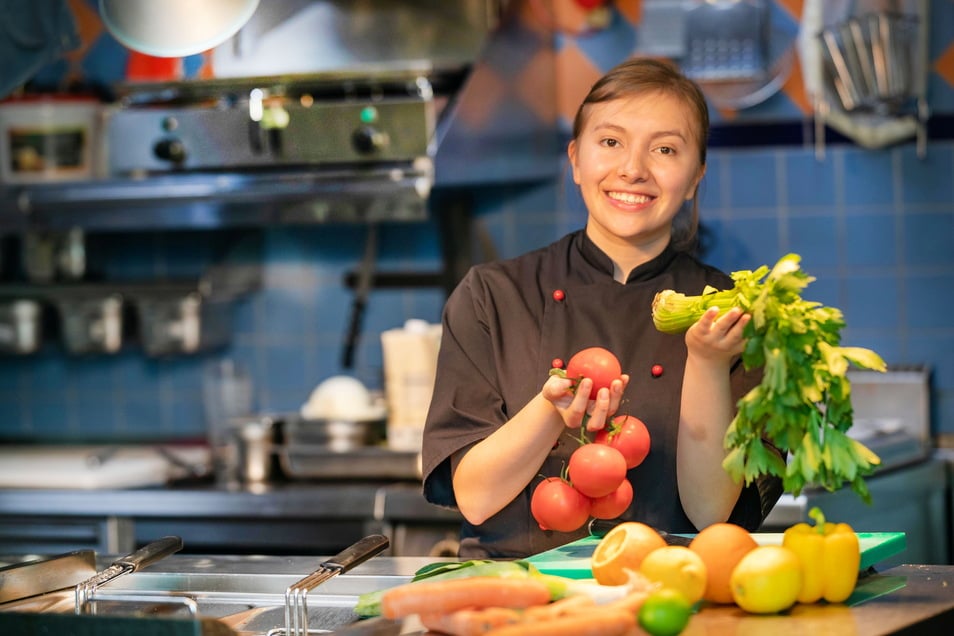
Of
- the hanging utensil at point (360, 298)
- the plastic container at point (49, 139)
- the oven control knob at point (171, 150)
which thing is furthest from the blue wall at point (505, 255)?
the oven control knob at point (171, 150)

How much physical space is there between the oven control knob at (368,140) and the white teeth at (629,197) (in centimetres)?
140

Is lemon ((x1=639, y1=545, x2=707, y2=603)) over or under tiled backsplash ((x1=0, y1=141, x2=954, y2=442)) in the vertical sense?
under

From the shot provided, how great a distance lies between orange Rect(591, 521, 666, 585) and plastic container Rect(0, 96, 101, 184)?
2457 mm

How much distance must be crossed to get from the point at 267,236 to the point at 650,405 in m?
2.35

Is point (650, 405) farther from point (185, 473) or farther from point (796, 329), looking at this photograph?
point (185, 473)

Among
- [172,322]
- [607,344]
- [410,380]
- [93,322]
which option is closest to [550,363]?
[607,344]

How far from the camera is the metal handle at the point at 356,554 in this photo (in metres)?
1.57

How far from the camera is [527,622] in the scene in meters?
1.29

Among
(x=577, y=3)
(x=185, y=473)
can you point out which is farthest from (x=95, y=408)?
(x=577, y=3)

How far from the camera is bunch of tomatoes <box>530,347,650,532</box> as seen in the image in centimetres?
160

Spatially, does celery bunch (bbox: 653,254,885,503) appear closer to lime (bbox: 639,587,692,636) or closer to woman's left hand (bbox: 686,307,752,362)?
woman's left hand (bbox: 686,307,752,362)

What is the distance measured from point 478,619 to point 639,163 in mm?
776

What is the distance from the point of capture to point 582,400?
5.16 feet

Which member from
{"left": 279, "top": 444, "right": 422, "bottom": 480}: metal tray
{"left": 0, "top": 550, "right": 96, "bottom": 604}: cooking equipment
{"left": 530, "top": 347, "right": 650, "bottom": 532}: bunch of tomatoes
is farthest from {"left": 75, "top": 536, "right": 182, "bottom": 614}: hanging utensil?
{"left": 279, "top": 444, "right": 422, "bottom": 480}: metal tray
